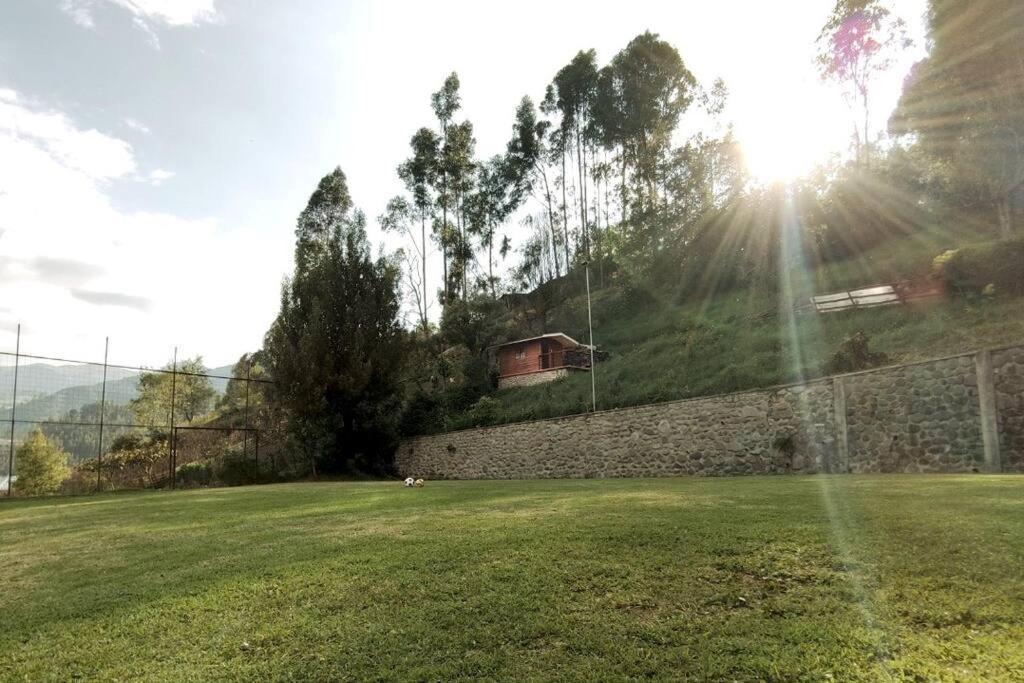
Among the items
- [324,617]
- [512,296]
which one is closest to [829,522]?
[324,617]

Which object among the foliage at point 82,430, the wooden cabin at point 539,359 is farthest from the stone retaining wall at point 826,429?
the foliage at point 82,430

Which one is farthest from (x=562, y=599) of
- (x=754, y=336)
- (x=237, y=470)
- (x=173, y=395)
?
(x=237, y=470)

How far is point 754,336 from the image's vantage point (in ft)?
77.7

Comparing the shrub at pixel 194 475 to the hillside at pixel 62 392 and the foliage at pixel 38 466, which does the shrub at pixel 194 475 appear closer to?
the hillside at pixel 62 392

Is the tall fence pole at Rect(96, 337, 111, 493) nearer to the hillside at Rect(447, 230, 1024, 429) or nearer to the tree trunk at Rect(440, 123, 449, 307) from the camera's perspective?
the hillside at Rect(447, 230, 1024, 429)

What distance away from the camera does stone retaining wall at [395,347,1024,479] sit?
442 inches

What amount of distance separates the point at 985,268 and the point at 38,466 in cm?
3187

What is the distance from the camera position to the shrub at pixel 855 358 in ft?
48.0

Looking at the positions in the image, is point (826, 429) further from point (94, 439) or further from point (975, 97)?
point (94, 439)

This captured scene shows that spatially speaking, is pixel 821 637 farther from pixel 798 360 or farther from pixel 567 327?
pixel 567 327

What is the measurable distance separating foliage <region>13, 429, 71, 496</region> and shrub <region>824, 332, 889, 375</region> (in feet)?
82.2

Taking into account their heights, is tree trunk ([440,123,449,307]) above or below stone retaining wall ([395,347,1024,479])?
above

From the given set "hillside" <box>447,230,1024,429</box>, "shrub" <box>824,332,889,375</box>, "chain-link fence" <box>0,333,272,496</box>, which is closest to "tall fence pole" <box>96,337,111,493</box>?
"chain-link fence" <box>0,333,272,496</box>

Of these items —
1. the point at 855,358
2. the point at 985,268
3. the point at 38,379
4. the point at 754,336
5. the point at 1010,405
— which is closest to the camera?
the point at 1010,405
